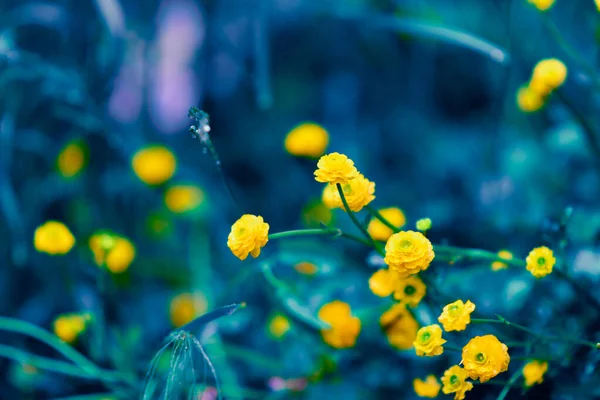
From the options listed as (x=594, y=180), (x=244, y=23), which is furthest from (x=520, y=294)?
(x=244, y=23)

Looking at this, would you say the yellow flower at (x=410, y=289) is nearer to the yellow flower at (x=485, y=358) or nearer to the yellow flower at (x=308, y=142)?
the yellow flower at (x=485, y=358)

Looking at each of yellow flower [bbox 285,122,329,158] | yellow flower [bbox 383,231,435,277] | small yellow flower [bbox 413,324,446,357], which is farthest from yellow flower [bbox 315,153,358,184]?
yellow flower [bbox 285,122,329,158]

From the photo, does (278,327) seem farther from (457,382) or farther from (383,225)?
(457,382)

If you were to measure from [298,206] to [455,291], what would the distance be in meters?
0.55

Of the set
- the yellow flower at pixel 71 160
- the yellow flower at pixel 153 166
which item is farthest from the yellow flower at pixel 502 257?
the yellow flower at pixel 71 160

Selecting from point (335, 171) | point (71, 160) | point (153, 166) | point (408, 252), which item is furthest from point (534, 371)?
point (71, 160)

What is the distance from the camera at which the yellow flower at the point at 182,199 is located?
134 cm

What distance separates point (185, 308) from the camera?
1.20 metres

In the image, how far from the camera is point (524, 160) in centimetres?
122

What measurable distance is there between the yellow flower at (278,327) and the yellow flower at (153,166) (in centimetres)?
39

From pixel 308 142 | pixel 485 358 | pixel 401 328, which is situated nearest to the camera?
pixel 485 358

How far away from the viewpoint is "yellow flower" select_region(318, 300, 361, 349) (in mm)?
875

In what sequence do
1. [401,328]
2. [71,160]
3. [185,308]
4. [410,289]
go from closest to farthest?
[410,289], [401,328], [185,308], [71,160]

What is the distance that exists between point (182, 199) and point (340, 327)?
0.59 metres
